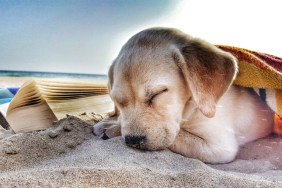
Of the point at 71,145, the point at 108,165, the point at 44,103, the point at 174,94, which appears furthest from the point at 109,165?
the point at 44,103

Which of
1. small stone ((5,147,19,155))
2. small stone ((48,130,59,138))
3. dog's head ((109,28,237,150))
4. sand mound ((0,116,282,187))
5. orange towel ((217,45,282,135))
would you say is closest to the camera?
sand mound ((0,116,282,187))

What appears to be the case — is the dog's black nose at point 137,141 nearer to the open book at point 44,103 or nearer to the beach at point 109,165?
the beach at point 109,165

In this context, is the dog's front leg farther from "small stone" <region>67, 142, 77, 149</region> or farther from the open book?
the open book

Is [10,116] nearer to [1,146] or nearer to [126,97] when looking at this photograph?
[1,146]

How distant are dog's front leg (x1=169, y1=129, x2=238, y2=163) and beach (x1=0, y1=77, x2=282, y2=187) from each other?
0.06 metres

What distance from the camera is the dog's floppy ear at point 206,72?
1.81m

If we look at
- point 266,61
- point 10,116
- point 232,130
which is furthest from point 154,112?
point 10,116

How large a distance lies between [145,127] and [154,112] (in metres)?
0.12

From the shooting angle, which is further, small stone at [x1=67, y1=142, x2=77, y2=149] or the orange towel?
the orange towel

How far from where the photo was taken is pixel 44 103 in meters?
2.48

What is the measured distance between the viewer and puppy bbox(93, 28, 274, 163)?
176cm

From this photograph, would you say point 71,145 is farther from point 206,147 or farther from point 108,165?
point 206,147

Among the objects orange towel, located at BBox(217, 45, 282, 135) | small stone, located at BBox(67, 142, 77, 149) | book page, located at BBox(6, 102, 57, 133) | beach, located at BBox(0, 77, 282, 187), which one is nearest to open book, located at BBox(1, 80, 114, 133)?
book page, located at BBox(6, 102, 57, 133)

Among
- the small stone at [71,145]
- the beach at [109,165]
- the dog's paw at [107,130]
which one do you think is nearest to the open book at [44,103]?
the beach at [109,165]
